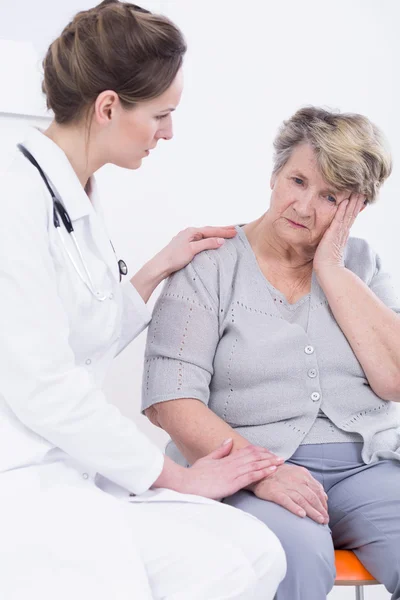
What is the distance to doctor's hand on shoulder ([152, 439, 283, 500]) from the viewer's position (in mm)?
1434

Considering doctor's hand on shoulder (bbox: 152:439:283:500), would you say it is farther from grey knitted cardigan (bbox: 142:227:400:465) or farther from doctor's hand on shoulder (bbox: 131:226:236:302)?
doctor's hand on shoulder (bbox: 131:226:236:302)

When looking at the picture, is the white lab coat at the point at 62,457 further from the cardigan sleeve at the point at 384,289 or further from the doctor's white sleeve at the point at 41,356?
the cardigan sleeve at the point at 384,289

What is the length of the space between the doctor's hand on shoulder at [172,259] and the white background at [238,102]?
51 centimetres

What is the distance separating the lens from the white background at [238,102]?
2369 mm

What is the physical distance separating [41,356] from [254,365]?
1.97ft

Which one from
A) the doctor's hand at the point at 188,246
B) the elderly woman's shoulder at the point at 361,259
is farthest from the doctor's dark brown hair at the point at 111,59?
the elderly woman's shoulder at the point at 361,259

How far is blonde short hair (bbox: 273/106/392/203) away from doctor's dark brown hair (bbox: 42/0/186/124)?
19.5 inches

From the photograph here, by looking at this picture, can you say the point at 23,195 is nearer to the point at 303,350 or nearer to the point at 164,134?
the point at 164,134

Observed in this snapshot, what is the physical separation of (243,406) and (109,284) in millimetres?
447

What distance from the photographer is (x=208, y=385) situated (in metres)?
1.77

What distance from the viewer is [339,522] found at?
5.54ft

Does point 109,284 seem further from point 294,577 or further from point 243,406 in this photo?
point 294,577

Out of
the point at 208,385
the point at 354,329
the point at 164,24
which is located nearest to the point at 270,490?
the point at 208,385

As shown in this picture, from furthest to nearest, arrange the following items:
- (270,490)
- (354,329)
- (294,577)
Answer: (354,329)
(270,490)
(294,577)
